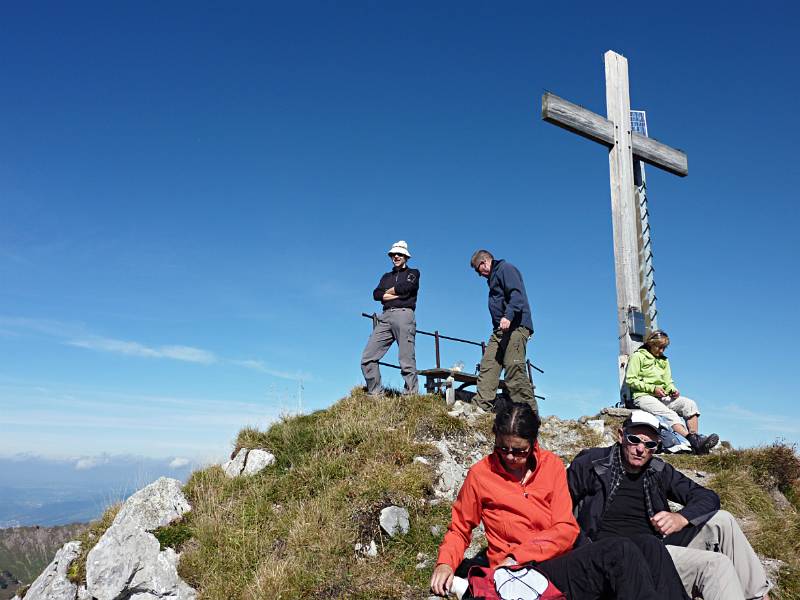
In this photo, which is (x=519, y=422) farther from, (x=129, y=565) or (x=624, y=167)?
(x=624, y=167)

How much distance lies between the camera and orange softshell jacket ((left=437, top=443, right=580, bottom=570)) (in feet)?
14.1

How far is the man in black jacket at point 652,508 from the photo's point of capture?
4.33 meters

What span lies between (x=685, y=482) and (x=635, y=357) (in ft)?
17.1

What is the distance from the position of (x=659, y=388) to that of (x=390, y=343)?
4.47 meters

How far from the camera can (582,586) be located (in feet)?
13.1

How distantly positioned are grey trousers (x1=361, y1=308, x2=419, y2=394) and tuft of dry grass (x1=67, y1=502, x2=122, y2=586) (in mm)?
4330

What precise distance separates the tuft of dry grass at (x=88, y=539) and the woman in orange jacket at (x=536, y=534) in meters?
5.27

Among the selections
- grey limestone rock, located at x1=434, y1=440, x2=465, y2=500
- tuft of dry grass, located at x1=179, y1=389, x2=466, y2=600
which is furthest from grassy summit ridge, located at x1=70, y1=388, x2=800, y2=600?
grey limestone rock, located at x1=434, y1=440, x2=465, y2=500

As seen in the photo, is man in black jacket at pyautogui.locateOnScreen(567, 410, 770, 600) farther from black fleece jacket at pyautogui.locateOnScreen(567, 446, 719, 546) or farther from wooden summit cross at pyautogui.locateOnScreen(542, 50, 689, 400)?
wooden summit cross at pyautogui.locateOnScreen(542, 50, 689, 400)

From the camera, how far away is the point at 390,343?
35.1 feet

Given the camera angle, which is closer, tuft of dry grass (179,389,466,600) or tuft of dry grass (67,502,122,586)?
tuft of dry grass (179,389,466,600)

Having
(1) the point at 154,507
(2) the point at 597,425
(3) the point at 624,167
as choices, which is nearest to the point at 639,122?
(3) the point at 624,167

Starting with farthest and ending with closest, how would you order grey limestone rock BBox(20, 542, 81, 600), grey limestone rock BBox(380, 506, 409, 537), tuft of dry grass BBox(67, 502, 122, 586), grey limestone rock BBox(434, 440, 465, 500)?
grey limestone rock BBox(434, 440, 465, 500)
tuft of dry grass BBox(67, 502, 122, 586)
grey limestone rock BBox(20, 542, 81, 600)
grey limestone rock BBox(380, 506, 409, 537)

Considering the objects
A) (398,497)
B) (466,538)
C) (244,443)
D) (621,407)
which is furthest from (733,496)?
(244,443)
